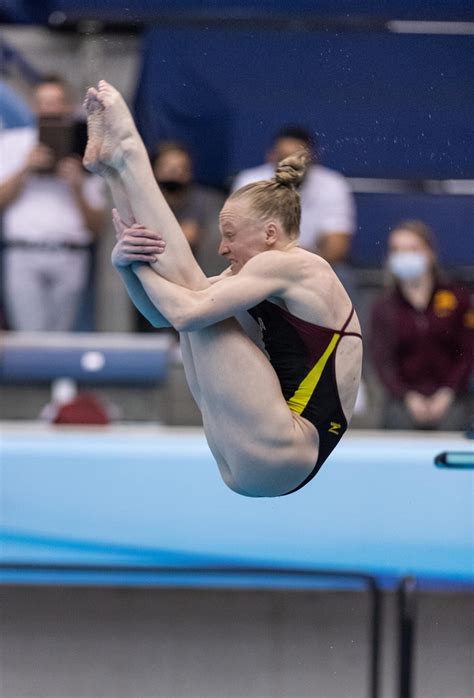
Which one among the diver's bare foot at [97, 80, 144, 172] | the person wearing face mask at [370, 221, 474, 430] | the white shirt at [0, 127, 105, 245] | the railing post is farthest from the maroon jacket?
the diver's bare foot at [97, 80, 144, 172]

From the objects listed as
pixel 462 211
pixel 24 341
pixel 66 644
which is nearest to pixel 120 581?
pixel 66 644

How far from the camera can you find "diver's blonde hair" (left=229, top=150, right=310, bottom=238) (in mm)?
2559

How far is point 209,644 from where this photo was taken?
191 inches

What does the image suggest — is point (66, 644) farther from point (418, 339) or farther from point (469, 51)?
point (469, 51)

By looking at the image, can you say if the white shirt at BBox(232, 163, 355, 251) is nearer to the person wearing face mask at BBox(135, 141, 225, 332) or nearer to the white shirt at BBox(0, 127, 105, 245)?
the person wearing face mask at BBox(135, 141, 225, 332)

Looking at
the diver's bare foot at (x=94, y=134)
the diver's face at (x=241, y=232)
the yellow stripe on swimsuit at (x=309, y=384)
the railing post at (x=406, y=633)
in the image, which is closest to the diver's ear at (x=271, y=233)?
the diver's face at (x=241, y=232)

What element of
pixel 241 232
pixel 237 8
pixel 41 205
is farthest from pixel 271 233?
pixel 41 205

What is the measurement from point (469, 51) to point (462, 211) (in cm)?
100

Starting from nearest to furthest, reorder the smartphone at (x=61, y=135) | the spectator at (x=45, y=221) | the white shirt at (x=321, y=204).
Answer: the white shirt at (x=321, y=204) < the smartphone at (x=61, y=135) < the spectator at (x=45, y=221)

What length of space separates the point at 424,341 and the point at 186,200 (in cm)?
87

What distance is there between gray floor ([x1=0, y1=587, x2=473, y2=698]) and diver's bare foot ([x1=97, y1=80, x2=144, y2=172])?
2553 millimetres

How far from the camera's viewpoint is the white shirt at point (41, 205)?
398 centimetres

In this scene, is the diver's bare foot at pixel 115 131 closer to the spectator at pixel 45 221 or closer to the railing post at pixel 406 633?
the spectator at pixel 45 221

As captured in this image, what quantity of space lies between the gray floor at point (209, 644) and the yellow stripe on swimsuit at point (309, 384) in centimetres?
216
